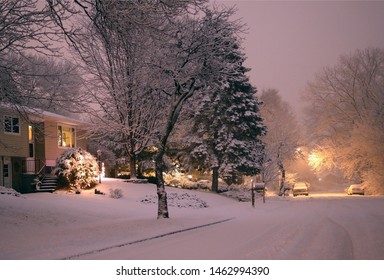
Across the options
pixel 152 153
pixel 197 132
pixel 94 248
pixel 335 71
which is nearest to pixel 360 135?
pixel 335 71

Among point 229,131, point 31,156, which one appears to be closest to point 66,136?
point 31,156

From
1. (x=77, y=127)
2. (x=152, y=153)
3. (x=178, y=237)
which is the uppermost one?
(x=77, y=127)

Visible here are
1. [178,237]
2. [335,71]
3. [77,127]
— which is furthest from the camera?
[335,71]

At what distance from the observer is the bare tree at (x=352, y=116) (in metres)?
36.4

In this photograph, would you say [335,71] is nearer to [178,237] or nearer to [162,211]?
[162,211]

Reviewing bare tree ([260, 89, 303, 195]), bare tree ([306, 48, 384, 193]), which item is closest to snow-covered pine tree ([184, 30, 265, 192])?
bare tree ([260, 89, 303, 195])

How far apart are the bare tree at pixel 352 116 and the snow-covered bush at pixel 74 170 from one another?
2341 cm

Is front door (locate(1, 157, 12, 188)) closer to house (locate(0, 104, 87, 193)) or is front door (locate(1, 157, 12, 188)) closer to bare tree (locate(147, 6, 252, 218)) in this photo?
house (locate(0, 104, 87, 193))

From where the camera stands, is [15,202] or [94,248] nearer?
[94,248]

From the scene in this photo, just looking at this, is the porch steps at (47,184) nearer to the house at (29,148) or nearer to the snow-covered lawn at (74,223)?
the house at (29,148)

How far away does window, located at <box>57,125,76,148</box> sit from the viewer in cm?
3334

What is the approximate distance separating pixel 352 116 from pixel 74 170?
27867 mm

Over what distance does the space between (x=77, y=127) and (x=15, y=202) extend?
755 inches

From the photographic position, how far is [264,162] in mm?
35219
